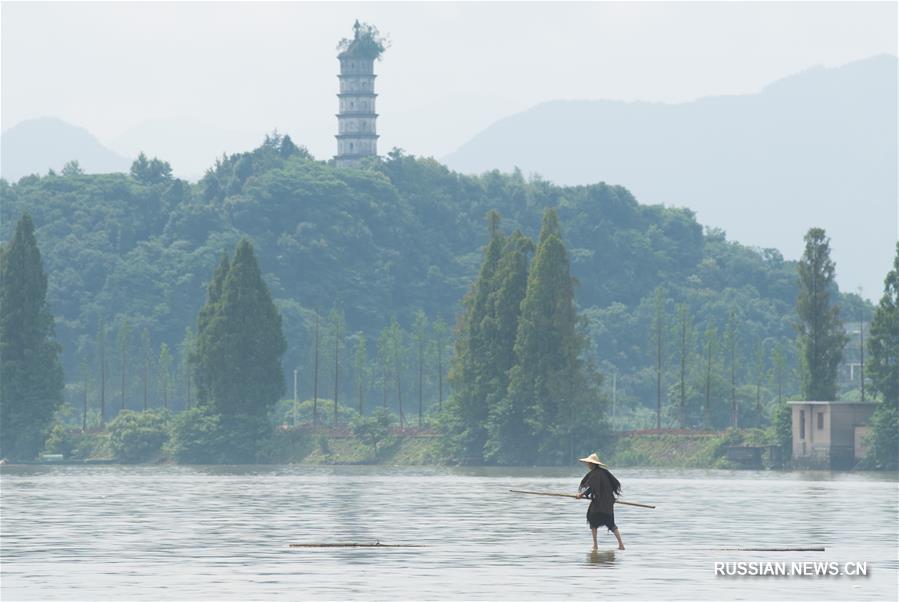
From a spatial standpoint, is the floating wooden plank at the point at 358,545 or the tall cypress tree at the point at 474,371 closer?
the floating wooden plank at the point at 358,545

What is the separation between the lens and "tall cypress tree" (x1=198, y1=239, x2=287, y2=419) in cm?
15362

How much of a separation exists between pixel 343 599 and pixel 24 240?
415 ft

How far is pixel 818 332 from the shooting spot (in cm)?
13662

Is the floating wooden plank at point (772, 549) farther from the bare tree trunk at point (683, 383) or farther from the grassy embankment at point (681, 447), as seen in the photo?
the bare tree trunk at point (683, 383)

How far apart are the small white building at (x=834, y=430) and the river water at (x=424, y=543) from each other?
150 feet

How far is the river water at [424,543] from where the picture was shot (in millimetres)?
34500

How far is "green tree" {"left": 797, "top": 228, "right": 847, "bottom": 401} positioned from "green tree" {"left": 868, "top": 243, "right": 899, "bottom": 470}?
3009 mm

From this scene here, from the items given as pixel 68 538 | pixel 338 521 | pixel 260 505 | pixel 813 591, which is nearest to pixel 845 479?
pixel 260 505

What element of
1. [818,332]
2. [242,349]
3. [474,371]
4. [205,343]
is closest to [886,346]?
[818,332]

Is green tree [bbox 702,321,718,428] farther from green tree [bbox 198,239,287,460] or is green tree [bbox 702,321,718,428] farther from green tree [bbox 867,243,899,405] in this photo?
green tree [bbox 198,239,287,460]

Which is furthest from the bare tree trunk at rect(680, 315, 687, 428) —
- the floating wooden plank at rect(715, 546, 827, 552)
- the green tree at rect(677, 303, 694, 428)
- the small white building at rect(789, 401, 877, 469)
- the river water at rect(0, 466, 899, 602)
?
the floating wooden plank at rect(715, 546, 827, 552)

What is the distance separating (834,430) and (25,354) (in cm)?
6145

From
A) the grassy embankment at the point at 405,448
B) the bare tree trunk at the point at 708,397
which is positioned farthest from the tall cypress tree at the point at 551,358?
the bare tree trunk at the point at 708,397

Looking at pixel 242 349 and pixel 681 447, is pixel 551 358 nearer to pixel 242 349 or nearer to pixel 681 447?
pixel 681 447
